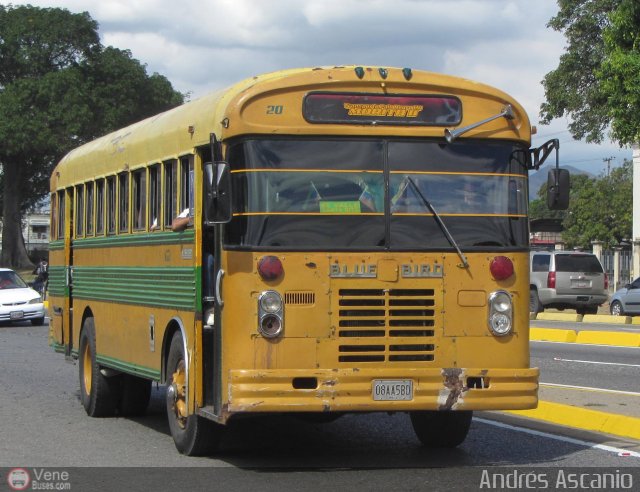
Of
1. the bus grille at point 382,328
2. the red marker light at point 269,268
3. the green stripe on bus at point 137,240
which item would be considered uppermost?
the green stripe on bus at point 137,240

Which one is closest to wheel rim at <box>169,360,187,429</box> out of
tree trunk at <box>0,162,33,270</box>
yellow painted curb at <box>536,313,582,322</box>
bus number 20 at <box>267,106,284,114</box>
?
bus number 20 at <box>267,106,284,114</box>

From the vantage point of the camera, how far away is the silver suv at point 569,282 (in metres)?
35.2

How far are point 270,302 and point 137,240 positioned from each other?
306 centimetres

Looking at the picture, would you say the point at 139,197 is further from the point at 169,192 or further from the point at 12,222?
the point at 12,222

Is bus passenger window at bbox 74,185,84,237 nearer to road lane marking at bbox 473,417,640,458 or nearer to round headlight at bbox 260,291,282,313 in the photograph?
road lane marking at bbox 473,417,640,458

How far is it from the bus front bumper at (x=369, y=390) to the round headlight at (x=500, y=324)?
11.9 inches

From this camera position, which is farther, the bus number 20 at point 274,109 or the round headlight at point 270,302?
the bus number 20 at point 274,109

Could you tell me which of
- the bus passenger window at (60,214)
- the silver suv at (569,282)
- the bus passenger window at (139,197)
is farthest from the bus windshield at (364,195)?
the silver suv at (569,282)

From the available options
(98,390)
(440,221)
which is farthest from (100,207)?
(440,221)

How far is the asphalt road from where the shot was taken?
30.1 feet

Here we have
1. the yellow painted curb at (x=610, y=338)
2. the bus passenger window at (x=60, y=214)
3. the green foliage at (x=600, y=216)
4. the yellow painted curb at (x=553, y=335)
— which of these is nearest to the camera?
the bus passenger window at (x=60, y=214)

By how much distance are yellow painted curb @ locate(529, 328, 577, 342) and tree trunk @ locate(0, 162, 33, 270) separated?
4940cm

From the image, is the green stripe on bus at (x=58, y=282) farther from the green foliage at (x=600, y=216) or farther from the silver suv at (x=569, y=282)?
the green foliage at (x=600, y=216)

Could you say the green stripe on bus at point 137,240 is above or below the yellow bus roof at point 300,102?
below
